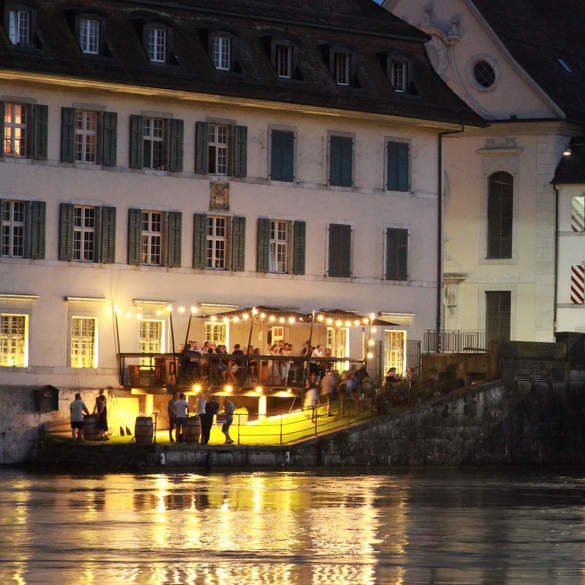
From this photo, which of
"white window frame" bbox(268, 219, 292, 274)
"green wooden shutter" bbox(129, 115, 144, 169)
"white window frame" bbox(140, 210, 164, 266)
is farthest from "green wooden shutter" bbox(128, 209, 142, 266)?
"white window frame" bbox(268, 219, 292, 274)

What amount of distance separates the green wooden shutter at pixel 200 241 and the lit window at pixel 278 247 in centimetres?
241

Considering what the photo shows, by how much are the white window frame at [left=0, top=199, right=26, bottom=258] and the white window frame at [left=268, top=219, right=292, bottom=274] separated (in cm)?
813

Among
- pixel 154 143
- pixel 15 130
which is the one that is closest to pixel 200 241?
pixel 154 143

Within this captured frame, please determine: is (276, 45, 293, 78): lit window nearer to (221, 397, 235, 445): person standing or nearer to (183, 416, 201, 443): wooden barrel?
(221, 397, 235, 445): person standing

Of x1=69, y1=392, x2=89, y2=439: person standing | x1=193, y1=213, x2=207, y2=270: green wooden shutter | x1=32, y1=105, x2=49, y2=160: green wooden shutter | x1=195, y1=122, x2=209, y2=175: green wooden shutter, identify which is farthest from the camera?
Answer: x1=195, y1=122, x2=209, y2=175: green wooden shutter

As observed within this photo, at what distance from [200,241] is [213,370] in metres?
4.75

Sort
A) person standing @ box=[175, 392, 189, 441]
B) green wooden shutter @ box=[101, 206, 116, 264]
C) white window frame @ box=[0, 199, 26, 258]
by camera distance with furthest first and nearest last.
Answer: green wooden shutter @ box=[101, 206, 116, 264] < white window frame @ box=[0, 199, 26, 258] < person standing @ box=[175, 392, 189, 441]

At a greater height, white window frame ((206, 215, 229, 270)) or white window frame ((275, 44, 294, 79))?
white window frame ((275, 44, 294, 79))

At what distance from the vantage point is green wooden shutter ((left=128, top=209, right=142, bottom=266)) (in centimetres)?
5703

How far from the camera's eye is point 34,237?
55312mm

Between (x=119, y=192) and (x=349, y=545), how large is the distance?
95.4 feet

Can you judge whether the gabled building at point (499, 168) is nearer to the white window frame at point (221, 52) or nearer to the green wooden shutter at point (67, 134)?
the white window frame at point (221, 52)

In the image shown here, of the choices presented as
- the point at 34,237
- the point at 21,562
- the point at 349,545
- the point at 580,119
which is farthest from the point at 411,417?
the point at 21,562

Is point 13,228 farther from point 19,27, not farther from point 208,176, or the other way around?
point 208,176
